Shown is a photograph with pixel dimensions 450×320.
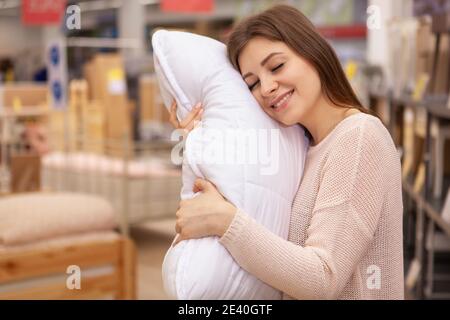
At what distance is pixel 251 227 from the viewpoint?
3.41 ft

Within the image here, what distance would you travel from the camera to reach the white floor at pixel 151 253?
142 inches

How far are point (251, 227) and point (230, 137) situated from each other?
15 cm

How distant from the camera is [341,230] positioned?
106cm

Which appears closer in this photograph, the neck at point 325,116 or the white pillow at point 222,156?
the white pillow at point 222,156

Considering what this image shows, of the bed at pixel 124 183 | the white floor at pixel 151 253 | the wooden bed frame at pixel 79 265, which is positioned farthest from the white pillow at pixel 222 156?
the bed at pixel 124 183

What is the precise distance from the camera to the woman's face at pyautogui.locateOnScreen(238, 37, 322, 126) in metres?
1.10

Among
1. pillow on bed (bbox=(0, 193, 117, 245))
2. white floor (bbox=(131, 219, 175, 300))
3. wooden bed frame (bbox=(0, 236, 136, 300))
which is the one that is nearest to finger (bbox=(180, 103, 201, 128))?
wooden bed frame (bbox=(0, 236, 136, 300))

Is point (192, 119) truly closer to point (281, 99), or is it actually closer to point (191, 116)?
point (191, 116)

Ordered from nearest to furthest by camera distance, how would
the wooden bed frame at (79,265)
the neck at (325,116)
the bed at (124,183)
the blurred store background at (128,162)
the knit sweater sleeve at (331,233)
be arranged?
the knit sweater sleeve at (331,233) < the neck at (325,116) < the wooden bed frame at (79,265) < the blurred store background at (128,162) < the bed at (124,183)

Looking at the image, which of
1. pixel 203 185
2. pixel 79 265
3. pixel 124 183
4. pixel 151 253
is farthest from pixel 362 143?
pixel 151 253

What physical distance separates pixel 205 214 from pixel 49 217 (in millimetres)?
1702

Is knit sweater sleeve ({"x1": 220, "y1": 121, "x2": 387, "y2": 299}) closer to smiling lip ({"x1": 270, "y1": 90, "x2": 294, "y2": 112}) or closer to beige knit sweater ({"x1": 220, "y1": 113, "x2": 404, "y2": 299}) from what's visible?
beige knit sweater ({"x1": 220, "y1": 113, "x2": 404, "y2": 299})

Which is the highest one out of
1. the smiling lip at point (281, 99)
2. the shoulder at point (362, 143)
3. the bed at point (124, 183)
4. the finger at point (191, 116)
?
the smiling lip at point (281, 99)

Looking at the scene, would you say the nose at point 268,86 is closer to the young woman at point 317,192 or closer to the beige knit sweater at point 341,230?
the young woman at point 317,192
